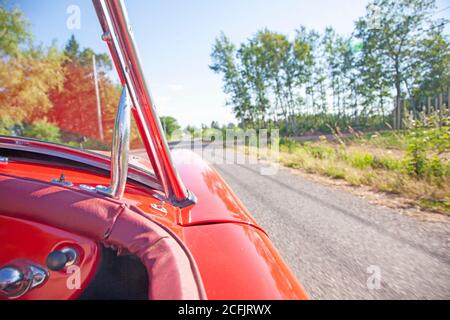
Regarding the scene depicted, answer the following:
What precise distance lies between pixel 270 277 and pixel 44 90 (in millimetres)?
1797

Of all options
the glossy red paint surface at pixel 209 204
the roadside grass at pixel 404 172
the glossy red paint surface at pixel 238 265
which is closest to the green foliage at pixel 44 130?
the glossy red paint surface at pixel 209 204

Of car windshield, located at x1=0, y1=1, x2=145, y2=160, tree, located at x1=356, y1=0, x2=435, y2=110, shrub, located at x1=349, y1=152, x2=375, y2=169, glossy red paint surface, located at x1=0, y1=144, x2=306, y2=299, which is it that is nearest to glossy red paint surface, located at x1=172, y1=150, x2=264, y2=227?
glossy red paint surface, located at x1=0, y1=144, x2=306, y2=299

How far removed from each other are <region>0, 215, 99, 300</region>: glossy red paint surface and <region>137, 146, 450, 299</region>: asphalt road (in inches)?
51.6

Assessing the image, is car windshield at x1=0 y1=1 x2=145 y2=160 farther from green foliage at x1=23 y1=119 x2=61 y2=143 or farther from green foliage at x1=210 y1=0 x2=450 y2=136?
green foliage at x1=210 y1=0 x2=450 y2=136

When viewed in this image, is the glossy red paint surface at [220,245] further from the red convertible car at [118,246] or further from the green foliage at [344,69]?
the green foliage at [344,69]

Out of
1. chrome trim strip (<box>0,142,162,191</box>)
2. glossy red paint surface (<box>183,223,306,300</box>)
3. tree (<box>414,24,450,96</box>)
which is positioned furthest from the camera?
tree (<box>414,24,450,96</box>)

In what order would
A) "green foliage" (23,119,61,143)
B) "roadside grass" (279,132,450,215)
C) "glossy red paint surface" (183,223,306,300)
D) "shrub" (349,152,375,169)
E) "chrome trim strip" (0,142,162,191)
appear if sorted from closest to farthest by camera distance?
1. "glossy red paint surface" (183,223,306,300)
2. "chrome trim strip" (0,142,162,191)
3. "green foliage" (23,119,61,143)
4. "roadside grass" (279,132,450,215)
5. "shrub" (349,152,375,169)

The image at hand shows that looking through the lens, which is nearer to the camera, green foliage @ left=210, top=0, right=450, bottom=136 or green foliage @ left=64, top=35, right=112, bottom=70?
green foliage @ left=64, top=35, right=112, bottom=70

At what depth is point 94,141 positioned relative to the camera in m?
1.30

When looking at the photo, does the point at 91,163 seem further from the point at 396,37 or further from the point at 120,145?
the point at 396,37

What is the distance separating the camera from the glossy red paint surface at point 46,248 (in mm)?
586

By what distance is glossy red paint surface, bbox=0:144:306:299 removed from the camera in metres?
0.55

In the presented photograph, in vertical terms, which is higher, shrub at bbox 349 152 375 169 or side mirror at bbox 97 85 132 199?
side mirror at bbox 97 85 132 199

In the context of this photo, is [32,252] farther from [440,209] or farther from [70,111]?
[440,209]
